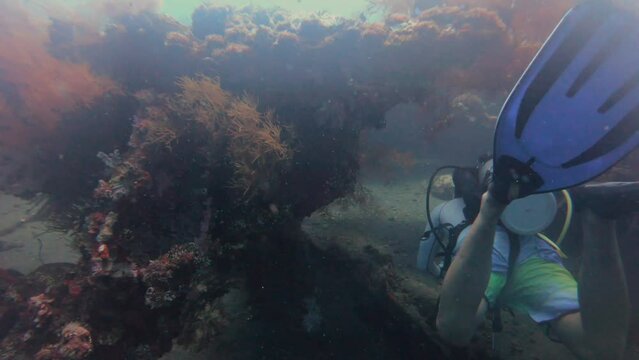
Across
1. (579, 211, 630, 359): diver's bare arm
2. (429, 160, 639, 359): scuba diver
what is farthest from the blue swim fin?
(579, 211, 630, 359): diver's bare arm

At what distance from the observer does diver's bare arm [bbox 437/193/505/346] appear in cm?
285

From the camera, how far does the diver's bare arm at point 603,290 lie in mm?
2750

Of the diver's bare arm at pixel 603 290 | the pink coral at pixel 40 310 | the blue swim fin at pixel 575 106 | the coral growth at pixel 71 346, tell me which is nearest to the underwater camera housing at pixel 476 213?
the blue swim fin at pixel 575 106

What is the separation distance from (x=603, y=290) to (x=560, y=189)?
0.96m

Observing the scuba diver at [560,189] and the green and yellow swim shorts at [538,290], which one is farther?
the green and yellow swim shorts at [538,290]

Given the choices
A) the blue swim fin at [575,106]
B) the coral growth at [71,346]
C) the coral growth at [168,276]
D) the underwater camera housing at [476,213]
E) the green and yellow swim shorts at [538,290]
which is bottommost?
the coral growth at [71,346]

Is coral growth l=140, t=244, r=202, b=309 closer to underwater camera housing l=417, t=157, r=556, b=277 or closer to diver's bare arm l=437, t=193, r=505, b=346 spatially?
diver's bare arm l=437, t=193, r=505, b=346

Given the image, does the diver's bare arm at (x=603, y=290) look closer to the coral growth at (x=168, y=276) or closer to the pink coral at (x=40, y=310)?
the coral growth at (x=168, y=276)

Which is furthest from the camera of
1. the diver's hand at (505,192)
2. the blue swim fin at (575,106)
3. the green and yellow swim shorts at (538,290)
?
the green and yellow swim shorts at (538,290)

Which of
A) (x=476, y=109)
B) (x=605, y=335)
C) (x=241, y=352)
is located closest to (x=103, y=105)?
(x=241, y=352)

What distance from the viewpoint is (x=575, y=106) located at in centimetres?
242

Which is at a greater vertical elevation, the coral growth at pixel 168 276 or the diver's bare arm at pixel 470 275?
the diver's bare arm at pixel 470 275

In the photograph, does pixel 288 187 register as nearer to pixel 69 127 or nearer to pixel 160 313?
pixel 160 313

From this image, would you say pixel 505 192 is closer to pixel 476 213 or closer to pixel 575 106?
pixel 575 106
